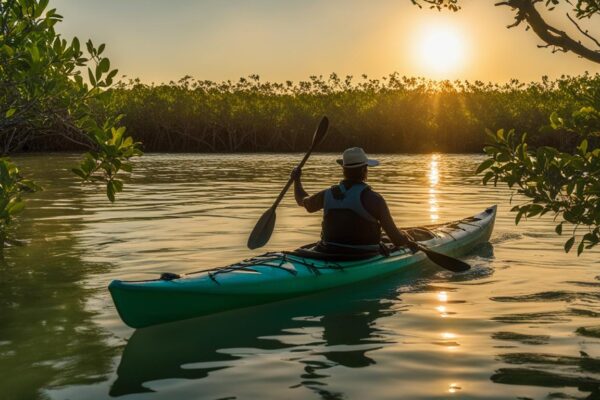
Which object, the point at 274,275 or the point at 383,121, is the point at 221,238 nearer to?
the point at 274,275

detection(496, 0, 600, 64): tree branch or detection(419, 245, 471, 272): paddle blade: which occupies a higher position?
detection(496, 0, 600, 64): tree branch

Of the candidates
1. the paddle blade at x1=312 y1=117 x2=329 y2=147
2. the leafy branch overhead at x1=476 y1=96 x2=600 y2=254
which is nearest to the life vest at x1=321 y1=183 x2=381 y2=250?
the leafy branch overhead at x1=476 y1=96 x2=600 y2=254

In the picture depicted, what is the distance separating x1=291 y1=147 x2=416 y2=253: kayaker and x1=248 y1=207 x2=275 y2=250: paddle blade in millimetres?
1340

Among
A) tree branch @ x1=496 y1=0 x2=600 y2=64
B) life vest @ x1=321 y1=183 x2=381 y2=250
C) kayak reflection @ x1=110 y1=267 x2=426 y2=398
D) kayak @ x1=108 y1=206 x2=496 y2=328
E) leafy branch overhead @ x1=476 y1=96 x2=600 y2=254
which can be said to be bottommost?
kayak reflection @ x1=110 y1=267 x2=426 y2=398

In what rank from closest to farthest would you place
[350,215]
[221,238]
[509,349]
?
1. [509,349]
2. [350,215]
3. [221,238]

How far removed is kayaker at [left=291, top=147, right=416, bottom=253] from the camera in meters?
7.41

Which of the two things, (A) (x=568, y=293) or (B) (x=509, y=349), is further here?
(A) (x=568, y=293)

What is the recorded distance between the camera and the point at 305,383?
5.02 meters

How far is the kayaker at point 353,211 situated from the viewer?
24.3 feet

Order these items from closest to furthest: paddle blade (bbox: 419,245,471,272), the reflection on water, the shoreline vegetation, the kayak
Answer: the kayak < paddle blade (bbox: 419,245,471,272) < the reflection on water < the shoreline vegetation

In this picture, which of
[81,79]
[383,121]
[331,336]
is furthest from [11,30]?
[383,121]

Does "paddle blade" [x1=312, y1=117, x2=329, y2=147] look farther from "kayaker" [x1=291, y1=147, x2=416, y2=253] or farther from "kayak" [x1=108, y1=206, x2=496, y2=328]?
"kayaker" [x1=291, y1=147, x2=416, y2=253]

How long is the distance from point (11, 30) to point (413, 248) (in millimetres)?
4023

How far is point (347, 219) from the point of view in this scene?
24.7 feet
